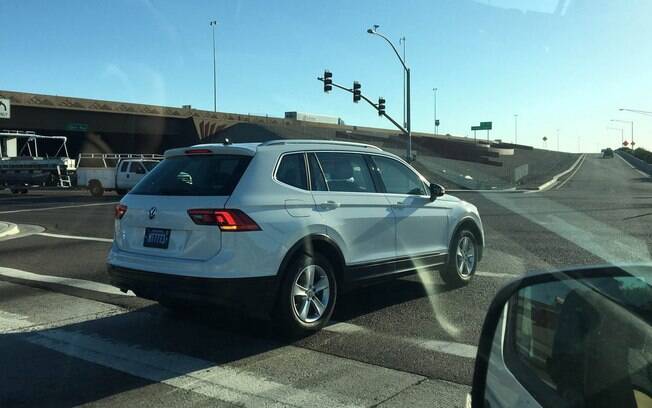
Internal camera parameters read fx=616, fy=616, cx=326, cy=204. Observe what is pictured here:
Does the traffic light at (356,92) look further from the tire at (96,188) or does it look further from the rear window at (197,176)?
the rear window at (197,176)

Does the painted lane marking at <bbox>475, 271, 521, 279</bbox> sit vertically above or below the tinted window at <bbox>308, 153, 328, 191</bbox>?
below

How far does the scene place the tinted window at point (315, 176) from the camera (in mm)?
5949

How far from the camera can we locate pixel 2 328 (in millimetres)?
6152

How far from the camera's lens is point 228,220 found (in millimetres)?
5188

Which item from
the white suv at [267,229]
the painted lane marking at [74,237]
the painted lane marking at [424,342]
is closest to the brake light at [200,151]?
the white suv at [267,229]

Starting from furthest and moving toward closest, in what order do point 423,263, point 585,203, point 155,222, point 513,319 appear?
point 585,203 < point 423,263 < point 155,222 < point 513,319

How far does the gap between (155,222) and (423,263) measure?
307 cm

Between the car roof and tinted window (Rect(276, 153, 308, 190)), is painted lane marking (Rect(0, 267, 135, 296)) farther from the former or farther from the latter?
tinted window (Rect(276, 153, 308, 190))

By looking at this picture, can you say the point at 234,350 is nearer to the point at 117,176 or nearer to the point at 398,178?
the point at 398,178

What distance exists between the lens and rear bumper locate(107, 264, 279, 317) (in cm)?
512

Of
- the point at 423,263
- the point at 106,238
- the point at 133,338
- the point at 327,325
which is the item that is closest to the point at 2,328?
the point at 133,338

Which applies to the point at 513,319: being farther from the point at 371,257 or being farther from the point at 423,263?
the point at 423,263

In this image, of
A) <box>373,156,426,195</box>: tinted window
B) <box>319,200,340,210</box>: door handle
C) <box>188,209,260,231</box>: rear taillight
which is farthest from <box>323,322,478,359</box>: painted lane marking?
<box>373,156,426,195</box>: tinted window

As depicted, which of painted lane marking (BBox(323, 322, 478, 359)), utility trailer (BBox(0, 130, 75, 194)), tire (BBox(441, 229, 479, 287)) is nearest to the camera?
painted lane marking (BBox(323, 322, 478, 359))
